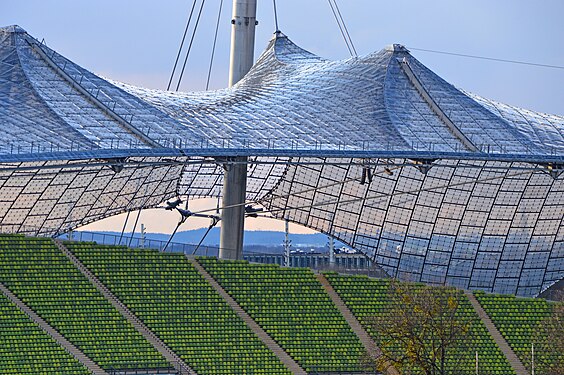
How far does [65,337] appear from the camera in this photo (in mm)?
65000

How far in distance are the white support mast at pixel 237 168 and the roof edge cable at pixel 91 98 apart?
5.26 meters

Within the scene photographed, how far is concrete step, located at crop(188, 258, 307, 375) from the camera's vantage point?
65.5 meters

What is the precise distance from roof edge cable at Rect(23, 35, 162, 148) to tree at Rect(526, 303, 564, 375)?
20189mm

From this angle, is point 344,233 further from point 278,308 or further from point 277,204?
point 278,308

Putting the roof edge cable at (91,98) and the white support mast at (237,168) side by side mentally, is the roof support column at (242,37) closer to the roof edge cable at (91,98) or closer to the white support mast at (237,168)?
the white support mast at (237,168)

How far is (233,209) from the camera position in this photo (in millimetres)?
83688

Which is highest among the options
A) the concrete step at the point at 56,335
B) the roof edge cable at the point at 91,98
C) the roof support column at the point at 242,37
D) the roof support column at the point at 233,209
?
the roof support column at the point at 242,37

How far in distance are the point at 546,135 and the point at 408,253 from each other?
Result: 13906 millimetres

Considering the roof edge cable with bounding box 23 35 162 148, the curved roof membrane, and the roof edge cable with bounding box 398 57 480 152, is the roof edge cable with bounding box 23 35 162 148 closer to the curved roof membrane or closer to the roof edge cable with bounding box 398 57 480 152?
the curved roof membrane

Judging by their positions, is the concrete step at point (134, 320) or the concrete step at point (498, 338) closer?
the concrete step at point (134, 320)

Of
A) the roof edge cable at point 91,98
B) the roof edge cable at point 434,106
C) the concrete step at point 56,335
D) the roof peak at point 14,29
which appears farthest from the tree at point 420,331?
the roof peak at point 14,29

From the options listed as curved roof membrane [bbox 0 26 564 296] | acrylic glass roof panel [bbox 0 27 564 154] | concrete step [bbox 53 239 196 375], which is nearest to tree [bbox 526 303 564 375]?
curved roof membrane [bbox 0 26 564 296]

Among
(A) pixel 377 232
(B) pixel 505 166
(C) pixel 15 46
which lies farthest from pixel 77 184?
(B) pixel 505 166

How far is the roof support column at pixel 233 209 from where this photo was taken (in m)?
80.1
